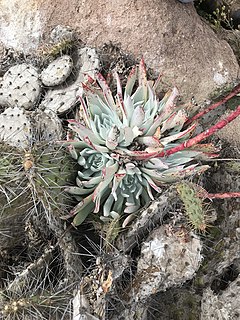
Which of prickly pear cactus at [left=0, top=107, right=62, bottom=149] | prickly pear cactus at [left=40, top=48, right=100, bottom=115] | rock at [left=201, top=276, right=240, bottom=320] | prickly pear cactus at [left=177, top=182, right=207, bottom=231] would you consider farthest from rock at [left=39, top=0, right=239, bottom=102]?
rock at [left=201, top=276, right=240, bottom=320]

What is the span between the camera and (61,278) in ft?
7.61

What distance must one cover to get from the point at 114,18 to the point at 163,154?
0.95 meters

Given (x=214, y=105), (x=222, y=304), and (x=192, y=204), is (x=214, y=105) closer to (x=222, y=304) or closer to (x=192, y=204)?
(x=192, y=204)

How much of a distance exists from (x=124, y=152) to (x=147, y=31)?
85 centimetres

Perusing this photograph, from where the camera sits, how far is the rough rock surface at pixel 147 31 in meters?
2.85

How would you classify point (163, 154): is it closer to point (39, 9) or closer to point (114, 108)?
point (114, 108)

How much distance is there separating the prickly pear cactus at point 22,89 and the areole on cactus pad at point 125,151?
1.14 ft

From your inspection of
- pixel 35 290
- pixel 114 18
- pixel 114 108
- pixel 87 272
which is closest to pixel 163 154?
pixel 114 108

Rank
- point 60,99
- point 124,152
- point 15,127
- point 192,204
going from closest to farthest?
point 192,204
point 124,152
point 15,127
point 60,99

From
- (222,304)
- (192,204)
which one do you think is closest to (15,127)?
(192,204)

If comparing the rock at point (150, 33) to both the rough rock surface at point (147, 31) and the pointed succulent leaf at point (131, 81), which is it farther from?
the pointed succulent leaf at point (131, 81)

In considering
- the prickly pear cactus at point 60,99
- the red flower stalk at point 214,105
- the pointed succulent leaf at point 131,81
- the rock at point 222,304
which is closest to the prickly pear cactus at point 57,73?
the prickly pear cactus at point 60,99

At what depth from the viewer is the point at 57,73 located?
8.80 feet

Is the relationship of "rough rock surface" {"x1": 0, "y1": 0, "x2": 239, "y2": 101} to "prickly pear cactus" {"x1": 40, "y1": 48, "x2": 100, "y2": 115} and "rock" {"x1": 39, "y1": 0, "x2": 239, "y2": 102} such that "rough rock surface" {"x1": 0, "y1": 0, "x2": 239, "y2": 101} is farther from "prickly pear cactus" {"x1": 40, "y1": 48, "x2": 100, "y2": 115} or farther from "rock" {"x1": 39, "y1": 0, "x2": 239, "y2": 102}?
"prickly pear cactus" {"x1": 40, "y1": 48, "x2": 100, "y2": 115}
